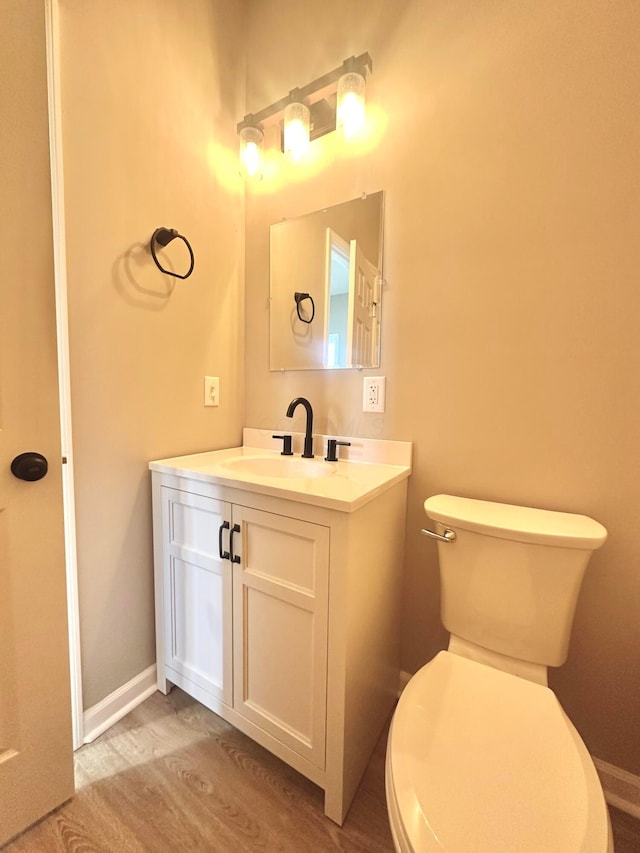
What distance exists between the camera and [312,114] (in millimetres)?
1405

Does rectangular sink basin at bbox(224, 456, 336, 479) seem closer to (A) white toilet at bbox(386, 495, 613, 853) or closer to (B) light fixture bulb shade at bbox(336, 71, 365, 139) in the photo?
(A) white toilet at bbox(386, 495, 613, 853)

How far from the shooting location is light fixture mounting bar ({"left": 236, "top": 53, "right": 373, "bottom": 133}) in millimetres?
1232

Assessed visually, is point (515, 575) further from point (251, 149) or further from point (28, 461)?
point (251, 149)

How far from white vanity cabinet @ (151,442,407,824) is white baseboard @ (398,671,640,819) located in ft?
2.03

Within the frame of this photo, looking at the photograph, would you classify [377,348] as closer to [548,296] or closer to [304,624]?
[548,296]

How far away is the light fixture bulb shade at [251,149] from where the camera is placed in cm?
150

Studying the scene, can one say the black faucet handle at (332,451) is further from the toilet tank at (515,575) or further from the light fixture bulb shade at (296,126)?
the light fixture bulb shade at (296,126)

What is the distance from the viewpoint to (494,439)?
3.72ft

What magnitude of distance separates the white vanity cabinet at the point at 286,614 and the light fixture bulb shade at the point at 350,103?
1.30 m

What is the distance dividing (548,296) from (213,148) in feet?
4.73

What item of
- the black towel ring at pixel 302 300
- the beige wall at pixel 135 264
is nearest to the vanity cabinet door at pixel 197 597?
the beige wall at pixel 135 264

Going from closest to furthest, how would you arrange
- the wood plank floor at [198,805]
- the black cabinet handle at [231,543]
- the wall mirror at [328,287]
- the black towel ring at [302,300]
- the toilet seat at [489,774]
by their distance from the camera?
the toilet seat at [489,774]
the wood plank floor at [198,805]
the black cabinet handle at [231,543]
the wall mirror at [328,287]
the black towel ring at [302,300]

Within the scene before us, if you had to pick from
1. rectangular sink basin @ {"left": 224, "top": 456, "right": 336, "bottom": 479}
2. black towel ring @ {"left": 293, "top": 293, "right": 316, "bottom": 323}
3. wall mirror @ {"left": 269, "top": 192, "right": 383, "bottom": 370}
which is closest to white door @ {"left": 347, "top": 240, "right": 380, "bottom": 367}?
wall mirror @ {"left": 269, "top": 192, "right": 383, "bottom": 370}

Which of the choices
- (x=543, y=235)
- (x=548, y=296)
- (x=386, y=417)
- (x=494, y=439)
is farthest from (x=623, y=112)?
(x=386, y=417)
